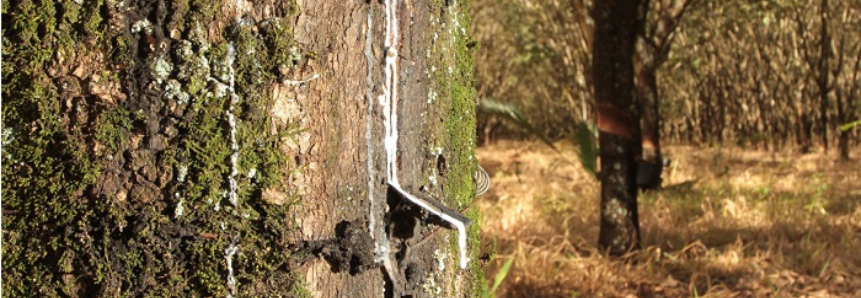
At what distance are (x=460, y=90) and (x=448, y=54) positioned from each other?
66 millimetres

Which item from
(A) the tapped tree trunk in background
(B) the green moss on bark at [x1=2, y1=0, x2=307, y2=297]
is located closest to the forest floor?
(A) the tapped tree trunk in background

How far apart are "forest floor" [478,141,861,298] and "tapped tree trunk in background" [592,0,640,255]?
168mm

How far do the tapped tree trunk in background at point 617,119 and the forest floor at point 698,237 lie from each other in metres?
0.17

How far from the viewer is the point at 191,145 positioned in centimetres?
99

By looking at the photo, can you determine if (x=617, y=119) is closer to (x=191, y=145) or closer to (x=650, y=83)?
(x=650, y=83)

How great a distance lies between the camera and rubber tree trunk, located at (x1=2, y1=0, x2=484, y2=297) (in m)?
0.98

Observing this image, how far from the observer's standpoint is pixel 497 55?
44.8ft

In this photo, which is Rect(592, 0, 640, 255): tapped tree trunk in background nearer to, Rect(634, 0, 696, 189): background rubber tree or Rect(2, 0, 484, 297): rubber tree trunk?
Rect(634, 0, 696, 189): background rubber tree

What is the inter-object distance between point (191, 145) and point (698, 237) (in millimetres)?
4478

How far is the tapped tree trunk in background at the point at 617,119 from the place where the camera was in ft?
14.5

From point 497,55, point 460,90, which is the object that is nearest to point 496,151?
point 497,55

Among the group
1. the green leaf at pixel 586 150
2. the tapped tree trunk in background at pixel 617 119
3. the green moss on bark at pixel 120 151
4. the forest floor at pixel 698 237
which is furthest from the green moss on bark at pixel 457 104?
the green leaf at pixel 586 150

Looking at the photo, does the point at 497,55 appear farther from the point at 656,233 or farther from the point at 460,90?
the point at 460,90

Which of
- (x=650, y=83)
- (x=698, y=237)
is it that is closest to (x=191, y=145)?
(x=698, y=237)
